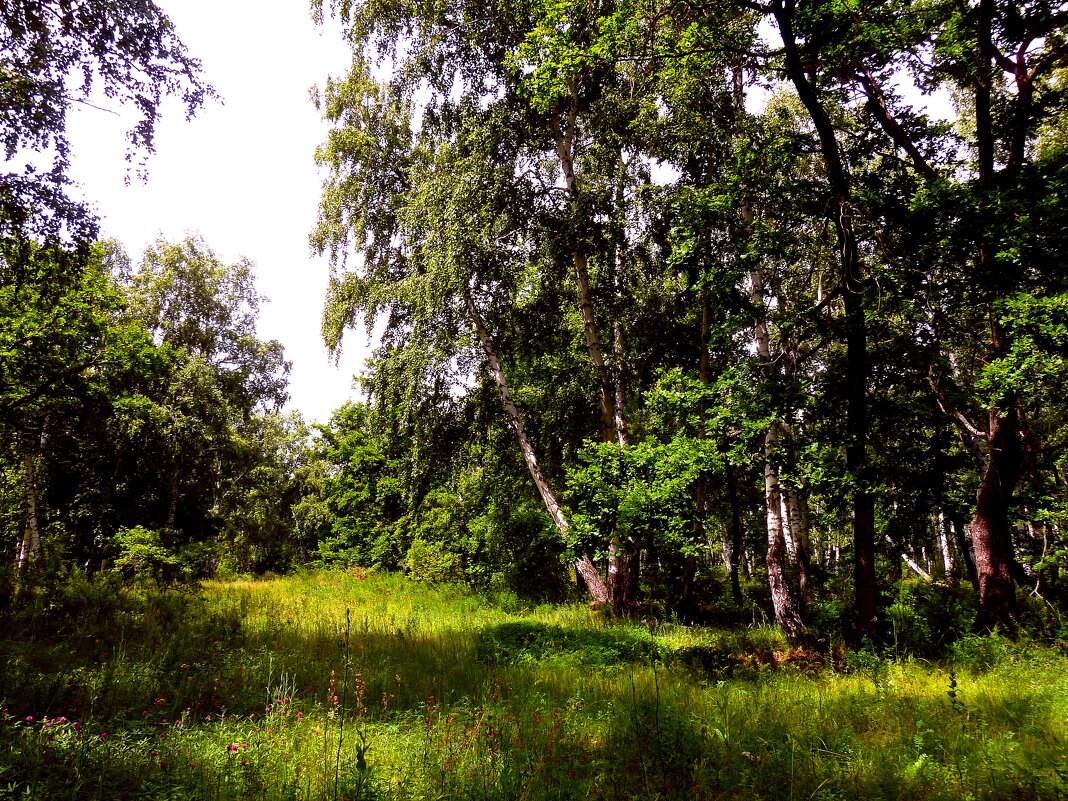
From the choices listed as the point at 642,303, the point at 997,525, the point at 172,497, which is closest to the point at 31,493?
the point at 172,497

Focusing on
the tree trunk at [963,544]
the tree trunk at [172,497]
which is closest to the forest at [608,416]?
the tree trunk at [963,544]

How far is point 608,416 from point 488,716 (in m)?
6.53

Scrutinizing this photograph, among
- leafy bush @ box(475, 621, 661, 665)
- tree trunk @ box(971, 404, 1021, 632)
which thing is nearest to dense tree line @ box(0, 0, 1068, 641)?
tree trunk @ box(971, 404, 1021, 632)

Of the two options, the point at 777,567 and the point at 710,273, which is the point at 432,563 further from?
the point at 710,273

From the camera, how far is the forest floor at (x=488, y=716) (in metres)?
3.08

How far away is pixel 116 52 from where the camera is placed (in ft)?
22.3

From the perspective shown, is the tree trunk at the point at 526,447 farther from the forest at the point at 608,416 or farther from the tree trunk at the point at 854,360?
the tree trunk at the point at 854,360

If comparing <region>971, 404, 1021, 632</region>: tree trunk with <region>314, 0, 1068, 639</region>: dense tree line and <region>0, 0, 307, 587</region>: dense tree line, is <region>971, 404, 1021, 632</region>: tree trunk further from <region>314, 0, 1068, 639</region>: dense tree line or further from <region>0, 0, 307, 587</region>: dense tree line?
<region>0, 0, 307, 587</region>: dense tree line

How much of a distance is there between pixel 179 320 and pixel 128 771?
2138cm

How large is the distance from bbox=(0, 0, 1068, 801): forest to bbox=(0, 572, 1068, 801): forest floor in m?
0.05

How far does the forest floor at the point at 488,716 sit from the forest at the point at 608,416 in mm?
46

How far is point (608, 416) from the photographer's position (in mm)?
9922

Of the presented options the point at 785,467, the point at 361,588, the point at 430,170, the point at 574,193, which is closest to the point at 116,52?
the point at 430,170

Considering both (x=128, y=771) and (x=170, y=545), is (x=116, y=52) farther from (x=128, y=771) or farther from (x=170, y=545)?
(x=170, y=545)
